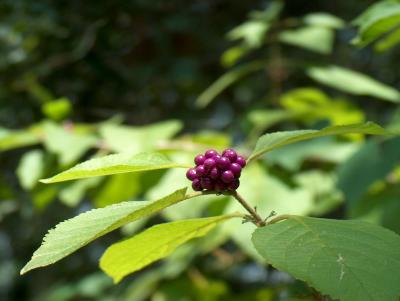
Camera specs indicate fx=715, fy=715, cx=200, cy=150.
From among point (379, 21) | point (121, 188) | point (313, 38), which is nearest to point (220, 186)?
point (379, 21)

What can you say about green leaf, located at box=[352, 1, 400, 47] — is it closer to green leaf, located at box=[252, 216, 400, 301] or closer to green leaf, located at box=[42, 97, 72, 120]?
green leaf, located at box=[252, 216, 400, 301]

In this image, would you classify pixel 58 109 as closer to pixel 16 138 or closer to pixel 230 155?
pixel 16 138

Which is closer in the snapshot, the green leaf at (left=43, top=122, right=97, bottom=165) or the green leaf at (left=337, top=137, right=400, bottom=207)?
the green leaf at (left=337, top=137, right=400, bottom=207)

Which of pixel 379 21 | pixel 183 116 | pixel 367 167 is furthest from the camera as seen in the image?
pixel 183 116

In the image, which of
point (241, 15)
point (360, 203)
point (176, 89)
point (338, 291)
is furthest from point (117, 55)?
point (338, 291)

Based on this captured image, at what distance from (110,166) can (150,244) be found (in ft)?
0.40

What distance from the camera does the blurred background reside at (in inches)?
74.0

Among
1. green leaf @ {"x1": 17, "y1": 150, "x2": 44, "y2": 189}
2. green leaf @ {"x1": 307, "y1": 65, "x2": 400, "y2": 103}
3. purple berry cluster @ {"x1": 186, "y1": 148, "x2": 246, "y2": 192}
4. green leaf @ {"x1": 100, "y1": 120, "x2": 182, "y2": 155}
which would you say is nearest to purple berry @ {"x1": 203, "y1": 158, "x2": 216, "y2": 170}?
purple berry cluster @ {"x1": 186, "y1": 148, "x2": 246, "y2": 192}

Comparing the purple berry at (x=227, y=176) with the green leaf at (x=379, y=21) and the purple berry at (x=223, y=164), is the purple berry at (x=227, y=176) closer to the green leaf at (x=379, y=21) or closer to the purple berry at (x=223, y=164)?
the purple berry at (x=223, y=164)

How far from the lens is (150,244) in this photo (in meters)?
0.83

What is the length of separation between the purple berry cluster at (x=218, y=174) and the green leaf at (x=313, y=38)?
149cm

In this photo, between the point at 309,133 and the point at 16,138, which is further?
the point at 16,138

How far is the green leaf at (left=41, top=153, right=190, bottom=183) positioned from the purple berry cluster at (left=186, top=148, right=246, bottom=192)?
1.4 inches

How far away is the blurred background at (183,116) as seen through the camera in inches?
74.0
